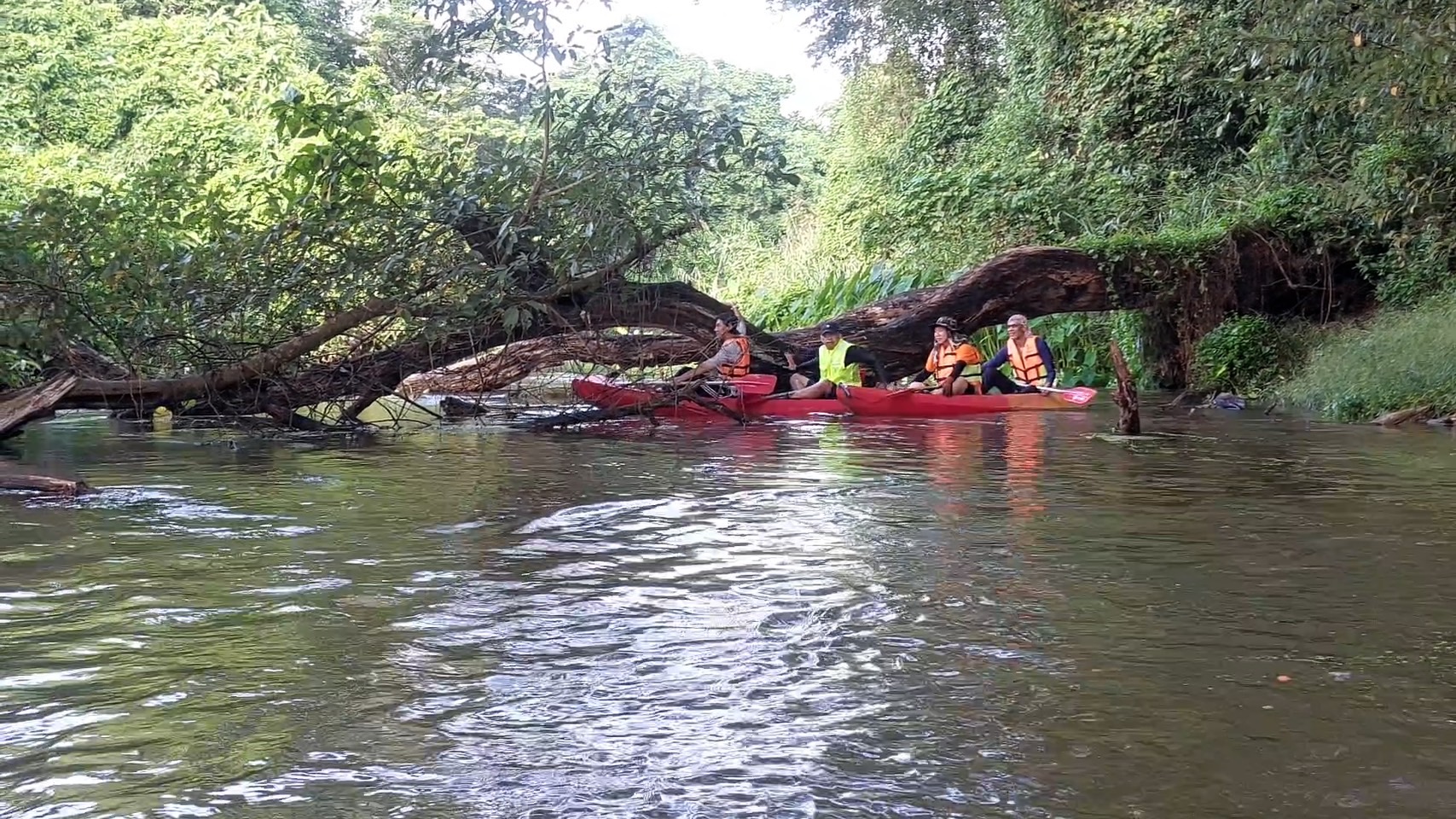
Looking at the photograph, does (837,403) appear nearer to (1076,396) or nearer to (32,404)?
(1076,396)

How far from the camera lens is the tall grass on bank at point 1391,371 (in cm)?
1287

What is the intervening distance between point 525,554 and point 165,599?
4.96 ft

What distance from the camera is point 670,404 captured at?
45.0 feet

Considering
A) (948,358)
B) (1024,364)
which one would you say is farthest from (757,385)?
(1024,364)

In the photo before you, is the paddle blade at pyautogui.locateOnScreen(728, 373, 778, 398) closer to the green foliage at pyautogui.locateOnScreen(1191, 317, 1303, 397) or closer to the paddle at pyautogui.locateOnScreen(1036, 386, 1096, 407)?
the paddle at pyautogui.locateOnScreen(1036, 386, 1096, 407)

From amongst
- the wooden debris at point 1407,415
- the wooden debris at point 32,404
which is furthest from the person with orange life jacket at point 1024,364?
the wooden debris at point 32,404

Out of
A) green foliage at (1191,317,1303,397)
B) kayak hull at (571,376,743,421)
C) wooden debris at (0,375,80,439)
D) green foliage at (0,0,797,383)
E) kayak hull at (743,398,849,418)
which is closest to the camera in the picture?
wooden debris at (0,375,80,439)

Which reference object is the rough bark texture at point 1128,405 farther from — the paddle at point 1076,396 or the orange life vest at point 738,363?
the orange life vest at point 738,363

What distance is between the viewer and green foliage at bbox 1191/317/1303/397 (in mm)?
16469

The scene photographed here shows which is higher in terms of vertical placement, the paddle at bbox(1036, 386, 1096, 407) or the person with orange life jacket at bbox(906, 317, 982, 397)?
the person with orange life jacket at bbox(906, 317, 982, 397)

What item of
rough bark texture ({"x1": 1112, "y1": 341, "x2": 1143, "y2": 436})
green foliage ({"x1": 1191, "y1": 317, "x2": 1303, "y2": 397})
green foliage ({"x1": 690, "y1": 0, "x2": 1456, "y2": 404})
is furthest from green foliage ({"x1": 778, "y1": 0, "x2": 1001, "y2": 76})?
rough bark texture ({"x1": 1112, "y1": 341, "x2": 1143, "y2": 436})

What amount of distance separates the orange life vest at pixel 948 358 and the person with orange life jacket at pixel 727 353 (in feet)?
7.71

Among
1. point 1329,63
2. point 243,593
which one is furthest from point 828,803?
point 1329,63

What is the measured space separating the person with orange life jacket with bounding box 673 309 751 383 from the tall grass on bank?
600 cm
